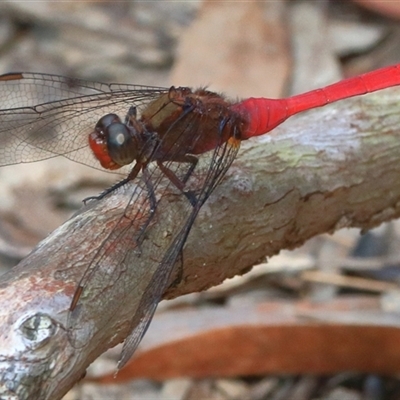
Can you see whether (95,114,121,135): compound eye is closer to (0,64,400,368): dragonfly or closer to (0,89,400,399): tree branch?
(0,64,400,368): dragonfly

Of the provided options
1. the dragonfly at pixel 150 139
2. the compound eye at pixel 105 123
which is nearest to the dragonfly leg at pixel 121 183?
the dragonfly at pixel 150 139

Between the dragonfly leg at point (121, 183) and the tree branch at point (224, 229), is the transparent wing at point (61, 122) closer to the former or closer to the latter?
the dragonfly leg at point (121, 183)

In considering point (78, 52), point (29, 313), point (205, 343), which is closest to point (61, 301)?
point (29, 313)

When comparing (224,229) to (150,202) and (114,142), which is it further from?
(114,142)

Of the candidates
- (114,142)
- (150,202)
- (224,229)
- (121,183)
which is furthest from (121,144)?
(224,229)

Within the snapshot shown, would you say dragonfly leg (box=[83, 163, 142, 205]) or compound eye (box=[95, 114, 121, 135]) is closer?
dragonfly leg (box=[83, 163, 142, 205])

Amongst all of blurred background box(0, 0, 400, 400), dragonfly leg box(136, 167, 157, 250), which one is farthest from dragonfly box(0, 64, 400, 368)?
blurred background box(0, 0, 400, 400)
